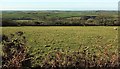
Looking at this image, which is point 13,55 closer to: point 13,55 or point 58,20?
point 13,55

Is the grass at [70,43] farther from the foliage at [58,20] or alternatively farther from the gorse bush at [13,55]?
the foliage at [58,20]

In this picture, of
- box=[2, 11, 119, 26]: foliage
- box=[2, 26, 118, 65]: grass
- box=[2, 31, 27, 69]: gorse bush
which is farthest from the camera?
box=[2, 11, 119, 26]: foliage

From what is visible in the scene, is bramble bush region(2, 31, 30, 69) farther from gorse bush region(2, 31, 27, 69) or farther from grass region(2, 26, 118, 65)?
grass region(2, 26, 118, 65)

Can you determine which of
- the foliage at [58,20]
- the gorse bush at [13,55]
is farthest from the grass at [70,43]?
the foliage at [58,20]

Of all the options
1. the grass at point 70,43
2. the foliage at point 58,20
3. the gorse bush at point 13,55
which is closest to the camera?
the gorse bush at point 13,55

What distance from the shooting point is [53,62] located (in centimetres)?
805

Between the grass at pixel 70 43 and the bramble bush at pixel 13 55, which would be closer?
the bramble bush at pixel 13 55

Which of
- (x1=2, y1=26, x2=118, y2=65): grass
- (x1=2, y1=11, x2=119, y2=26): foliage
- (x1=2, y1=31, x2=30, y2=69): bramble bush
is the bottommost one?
(x1=2, y1=26, x2=118, y2=65): grass

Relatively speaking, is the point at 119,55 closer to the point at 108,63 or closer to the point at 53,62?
the point at 108,63

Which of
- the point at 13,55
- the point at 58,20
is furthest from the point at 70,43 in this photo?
the point at 58,20

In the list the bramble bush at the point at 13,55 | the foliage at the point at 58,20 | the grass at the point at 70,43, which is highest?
the foliage at the point at 58,20

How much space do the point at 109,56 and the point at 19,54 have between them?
2838mm

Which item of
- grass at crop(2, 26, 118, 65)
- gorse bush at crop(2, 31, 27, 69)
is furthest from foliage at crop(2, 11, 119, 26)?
gorse bush at crop(2, 31, 27, 69)

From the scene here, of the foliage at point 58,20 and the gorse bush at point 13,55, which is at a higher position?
the foliage at point 58,20
